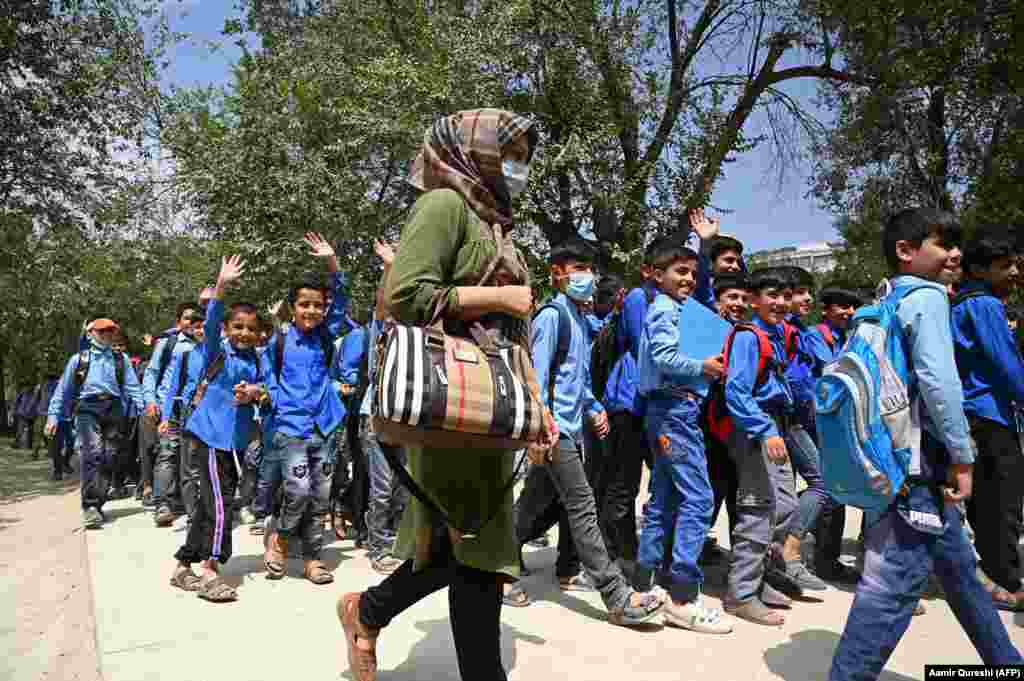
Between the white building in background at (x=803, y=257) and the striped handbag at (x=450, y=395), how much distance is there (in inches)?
226

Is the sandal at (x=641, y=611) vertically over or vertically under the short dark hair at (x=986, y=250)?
under

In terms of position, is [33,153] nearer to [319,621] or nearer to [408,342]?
[319,621]

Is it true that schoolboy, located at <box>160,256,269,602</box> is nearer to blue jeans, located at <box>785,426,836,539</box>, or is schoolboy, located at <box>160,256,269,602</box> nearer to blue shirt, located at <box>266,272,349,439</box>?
blue shirt, located at <box>266,272,349,439</box>

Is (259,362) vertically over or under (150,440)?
over

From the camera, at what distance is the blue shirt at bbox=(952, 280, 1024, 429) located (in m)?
4.47

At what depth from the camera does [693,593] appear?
171 inches

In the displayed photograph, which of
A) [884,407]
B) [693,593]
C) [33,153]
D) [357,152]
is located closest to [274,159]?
[357,152]

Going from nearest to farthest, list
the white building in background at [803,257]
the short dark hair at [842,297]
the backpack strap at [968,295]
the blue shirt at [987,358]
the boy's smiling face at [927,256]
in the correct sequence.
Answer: the boy's smiling face at [927,256]
the blue shirt at [987,358]
the backpack strap at [968,295]
the short dark hair at [842,297]
the white building in background at [803,257]

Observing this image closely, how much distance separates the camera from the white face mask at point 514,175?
299cm

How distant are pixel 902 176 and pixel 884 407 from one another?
509 inches

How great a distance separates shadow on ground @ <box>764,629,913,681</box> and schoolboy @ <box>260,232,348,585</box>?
2.86 m

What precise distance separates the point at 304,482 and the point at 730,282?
119 inches

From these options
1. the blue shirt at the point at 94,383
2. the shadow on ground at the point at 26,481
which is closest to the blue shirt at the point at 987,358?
the blue shirt at the point at 94,383

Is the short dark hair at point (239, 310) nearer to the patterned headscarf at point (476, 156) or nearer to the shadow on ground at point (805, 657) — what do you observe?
the patterned headscarf at point (476, 156)
